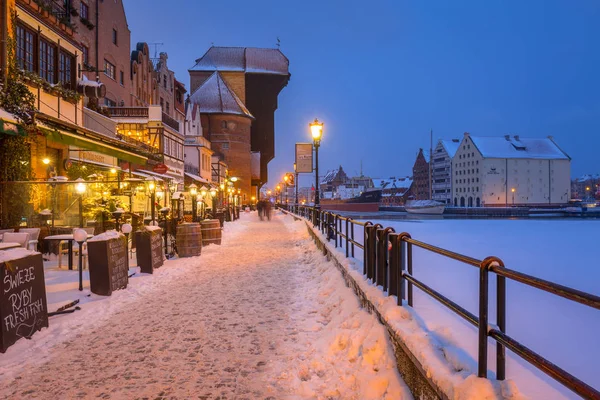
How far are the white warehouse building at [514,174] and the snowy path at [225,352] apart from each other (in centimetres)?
8983

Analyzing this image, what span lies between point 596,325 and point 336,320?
3.44 meters

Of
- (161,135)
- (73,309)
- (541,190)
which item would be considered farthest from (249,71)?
(73,309)

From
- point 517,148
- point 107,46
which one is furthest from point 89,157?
point 517,148

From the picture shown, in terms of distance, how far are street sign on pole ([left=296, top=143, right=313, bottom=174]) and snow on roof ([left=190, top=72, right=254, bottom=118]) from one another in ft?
153

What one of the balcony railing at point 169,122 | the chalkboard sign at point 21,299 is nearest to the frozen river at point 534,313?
the chalkboard sign at point 21,299

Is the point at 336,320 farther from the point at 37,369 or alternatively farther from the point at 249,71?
the point at 249,71

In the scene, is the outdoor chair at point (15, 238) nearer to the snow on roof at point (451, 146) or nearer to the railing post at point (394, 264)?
the railing post at point (394, 264)

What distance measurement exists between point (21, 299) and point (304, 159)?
20635 millimetres

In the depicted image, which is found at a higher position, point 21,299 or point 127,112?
point 127,112

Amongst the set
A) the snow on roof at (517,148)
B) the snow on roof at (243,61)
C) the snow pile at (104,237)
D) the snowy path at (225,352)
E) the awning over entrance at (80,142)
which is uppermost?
the snow on roof at (243,61)

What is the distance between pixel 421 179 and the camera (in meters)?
117

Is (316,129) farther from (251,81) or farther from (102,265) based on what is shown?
(251,81)

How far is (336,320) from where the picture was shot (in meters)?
6.10

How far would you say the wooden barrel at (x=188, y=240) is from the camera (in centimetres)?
1348
